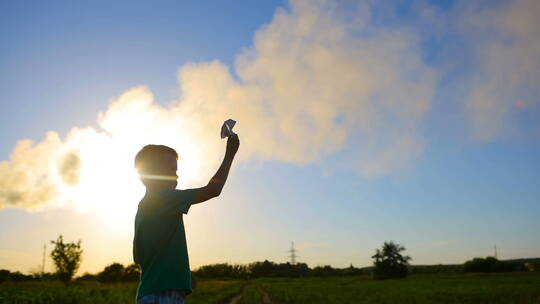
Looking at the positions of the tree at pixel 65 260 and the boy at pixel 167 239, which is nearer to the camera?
the boy at pixel 167 239

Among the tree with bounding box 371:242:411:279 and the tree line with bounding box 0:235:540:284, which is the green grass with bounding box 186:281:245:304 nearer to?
the tree line with bounding box 0:235:540:284

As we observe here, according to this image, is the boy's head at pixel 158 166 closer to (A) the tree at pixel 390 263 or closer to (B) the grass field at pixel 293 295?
(B) the grass field at pixel 293 295

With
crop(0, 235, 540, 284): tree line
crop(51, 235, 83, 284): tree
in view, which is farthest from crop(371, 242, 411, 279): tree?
crop(51, 235, 83, 284): tree

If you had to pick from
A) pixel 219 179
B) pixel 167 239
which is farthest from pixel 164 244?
pixel 219 179

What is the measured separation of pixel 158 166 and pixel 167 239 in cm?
56

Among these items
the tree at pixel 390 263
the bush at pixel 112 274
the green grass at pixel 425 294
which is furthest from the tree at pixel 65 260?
the tree at pixel 390 263

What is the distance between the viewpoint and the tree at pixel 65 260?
1519 inches

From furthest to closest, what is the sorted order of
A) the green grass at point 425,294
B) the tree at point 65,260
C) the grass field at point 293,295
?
the tree at point 65,260 → the green grass at point 425,294 → the grass field at point 293,295

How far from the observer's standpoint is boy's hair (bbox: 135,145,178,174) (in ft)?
10.4

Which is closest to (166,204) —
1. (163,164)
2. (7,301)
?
(163,164)

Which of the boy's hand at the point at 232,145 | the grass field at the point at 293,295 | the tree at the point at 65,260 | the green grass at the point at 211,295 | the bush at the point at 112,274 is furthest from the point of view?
the bush at the point at 112,274

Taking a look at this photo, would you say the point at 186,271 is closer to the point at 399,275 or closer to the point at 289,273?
the point at 399,275

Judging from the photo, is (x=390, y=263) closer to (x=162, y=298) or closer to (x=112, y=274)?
(x=112, y=274)

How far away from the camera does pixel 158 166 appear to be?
10.4ft
